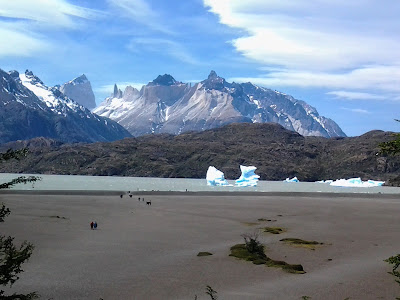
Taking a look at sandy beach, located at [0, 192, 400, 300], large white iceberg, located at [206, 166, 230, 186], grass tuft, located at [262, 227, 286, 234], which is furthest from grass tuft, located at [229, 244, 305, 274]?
large white iceberg, located at [206, 166, 230, 186]

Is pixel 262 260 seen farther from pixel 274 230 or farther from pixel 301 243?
pixel 274 230

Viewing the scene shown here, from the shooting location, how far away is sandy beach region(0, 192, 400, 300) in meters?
22.8

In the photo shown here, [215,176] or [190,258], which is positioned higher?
[215,176]

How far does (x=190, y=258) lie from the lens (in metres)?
30.8

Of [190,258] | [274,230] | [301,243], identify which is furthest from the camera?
[274,230]

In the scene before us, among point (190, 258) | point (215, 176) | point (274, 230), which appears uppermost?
point (215, 176)

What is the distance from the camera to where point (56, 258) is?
3028 centimetres

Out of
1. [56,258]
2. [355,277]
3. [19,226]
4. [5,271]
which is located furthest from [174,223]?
[5,271]

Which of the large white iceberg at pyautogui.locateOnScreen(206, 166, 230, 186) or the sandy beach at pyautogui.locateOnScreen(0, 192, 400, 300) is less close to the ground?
the large white iceberg at pyautogui.locateOnScreen(206, 166, 230, 186)

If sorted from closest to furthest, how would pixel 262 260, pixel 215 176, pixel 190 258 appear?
pixel 262 260, pixel 190 258, pixel 215 176

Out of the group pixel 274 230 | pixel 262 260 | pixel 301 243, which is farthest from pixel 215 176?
pixel 262 260

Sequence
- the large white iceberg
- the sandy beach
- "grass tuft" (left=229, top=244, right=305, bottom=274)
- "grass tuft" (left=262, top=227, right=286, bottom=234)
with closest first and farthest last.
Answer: the sandy beach < "grass tuft" (left=229, top=244, right=305, bottom=274) < "grass tuft" (left=262, top=227, right=286, bottom=234) < the large white iceberg

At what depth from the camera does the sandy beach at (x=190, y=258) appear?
22.8 meters

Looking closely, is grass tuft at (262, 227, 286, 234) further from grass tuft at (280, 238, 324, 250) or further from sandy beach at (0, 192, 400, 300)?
grass tuft at (280, 238, 324, 250)
